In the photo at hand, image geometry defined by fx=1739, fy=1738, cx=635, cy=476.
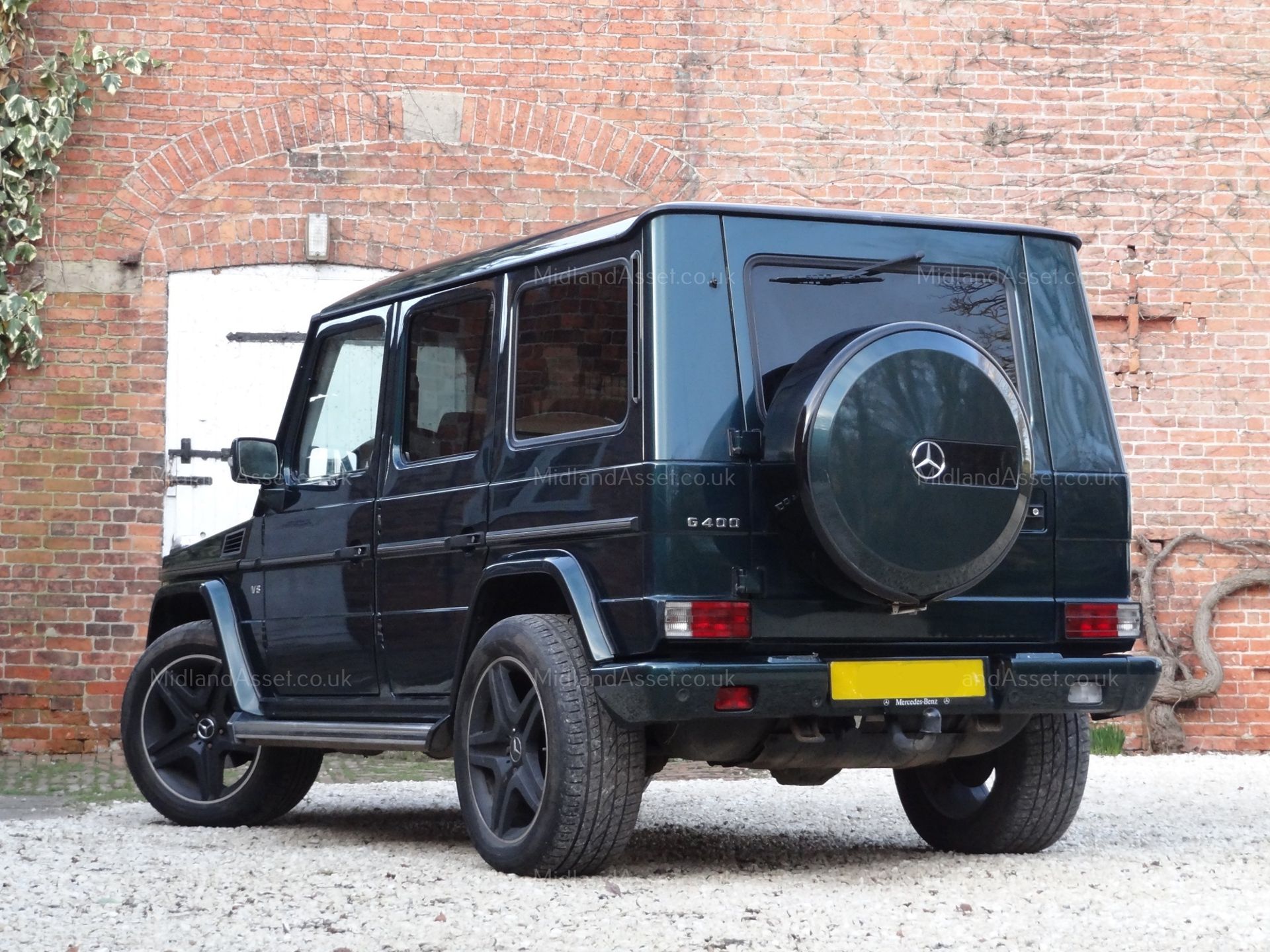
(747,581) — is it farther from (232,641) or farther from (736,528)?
(232,641)

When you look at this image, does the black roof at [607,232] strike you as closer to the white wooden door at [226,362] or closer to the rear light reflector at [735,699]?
the rear light reflector at [735,699]

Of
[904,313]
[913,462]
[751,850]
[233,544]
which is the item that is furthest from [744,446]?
[233,544]

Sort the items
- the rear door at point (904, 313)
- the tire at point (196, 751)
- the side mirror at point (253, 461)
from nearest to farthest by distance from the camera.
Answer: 1. the rear door at point (904, 313)
2. the side mirror at point (253, 461)
3. the tire at point (196, 751)

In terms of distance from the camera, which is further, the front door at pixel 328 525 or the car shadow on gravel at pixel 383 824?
the car shadow on gravel at pixel 383 824

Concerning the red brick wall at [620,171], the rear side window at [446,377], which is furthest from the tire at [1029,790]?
the red brick wall at [620,171]

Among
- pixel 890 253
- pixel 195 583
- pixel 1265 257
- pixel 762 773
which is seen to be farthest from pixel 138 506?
pixel 1265 257

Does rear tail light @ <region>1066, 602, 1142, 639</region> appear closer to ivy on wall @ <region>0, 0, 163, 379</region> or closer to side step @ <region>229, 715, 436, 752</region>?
side step @ <region>229, 715, 436, 752</region>

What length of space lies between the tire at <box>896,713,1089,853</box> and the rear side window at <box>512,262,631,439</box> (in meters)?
1.82

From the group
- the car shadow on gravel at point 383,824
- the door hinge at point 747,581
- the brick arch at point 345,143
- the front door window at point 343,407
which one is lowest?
the car shadow on gravel at point 383,824

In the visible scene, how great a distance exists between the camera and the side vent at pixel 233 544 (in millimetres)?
7066

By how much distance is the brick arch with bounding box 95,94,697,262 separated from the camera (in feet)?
34.6

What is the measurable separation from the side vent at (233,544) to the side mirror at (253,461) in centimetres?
35

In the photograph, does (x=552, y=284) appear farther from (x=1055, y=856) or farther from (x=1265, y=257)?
(x=1265, y=257)

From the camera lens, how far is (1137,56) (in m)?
11.1
